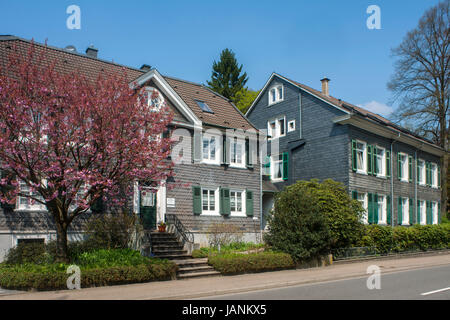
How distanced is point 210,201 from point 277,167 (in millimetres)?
9886

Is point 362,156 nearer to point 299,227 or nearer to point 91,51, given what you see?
point 299,227

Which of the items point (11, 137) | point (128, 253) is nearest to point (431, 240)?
point (128, 253)

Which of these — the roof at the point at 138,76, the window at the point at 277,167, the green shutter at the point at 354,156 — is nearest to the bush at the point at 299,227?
the roof at the point at 138,76

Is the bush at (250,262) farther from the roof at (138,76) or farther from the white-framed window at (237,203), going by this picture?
the roof at (138,76)

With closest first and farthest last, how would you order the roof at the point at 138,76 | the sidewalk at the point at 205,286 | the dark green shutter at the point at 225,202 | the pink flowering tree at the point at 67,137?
the sidewalk at the point at 205,286 → the pink flowering tree at the point at 67,137 → the roof at the point at 138,76 → the dark green shutter at the point at 225,202

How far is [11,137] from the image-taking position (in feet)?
41.9

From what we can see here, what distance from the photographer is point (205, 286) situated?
13.8 m

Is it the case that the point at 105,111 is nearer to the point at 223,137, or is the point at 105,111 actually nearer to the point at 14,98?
the point at 14,98

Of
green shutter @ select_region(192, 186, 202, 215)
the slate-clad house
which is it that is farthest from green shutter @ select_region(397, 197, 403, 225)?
green shutter @ select_region(192, 186, 202, 215)

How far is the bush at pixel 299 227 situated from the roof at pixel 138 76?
5.69 m

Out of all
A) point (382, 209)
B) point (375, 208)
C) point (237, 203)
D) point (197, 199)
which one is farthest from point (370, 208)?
point (197, 199)

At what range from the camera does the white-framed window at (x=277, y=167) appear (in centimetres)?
3120

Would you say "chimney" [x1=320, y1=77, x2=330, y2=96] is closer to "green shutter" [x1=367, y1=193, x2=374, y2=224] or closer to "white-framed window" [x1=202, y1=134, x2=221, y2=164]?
"green shutter" [x1=367, y1=193, x2=374, y2=224]
